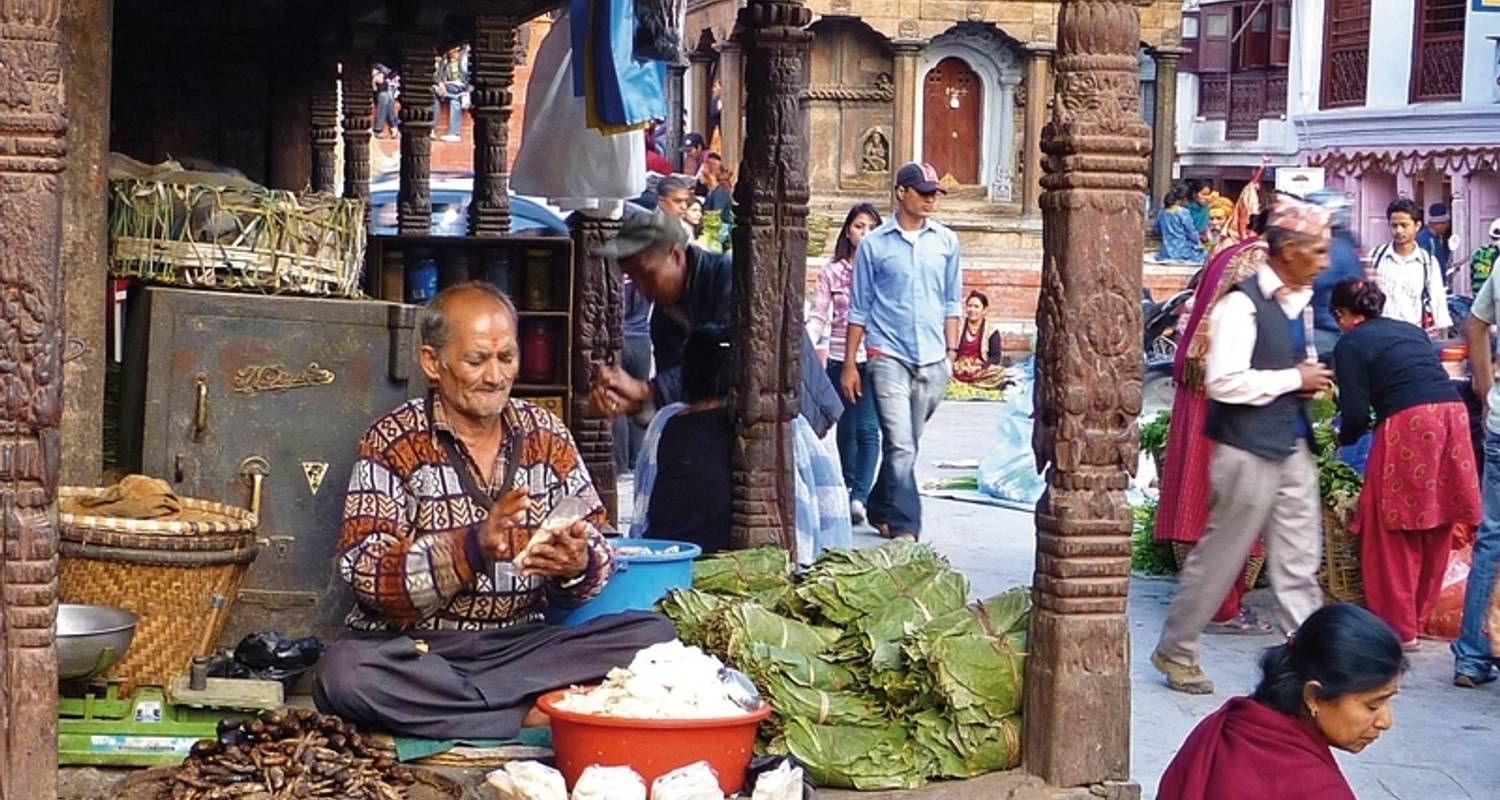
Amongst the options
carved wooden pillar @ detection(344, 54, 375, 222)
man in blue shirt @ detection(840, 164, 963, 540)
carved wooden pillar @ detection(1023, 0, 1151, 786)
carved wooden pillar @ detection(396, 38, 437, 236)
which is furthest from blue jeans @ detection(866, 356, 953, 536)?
carved wooden pillar @ detection(344, 54, 375, 222)

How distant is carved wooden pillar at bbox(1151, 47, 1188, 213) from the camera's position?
32094mm

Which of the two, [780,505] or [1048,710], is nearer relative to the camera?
[1048,710]

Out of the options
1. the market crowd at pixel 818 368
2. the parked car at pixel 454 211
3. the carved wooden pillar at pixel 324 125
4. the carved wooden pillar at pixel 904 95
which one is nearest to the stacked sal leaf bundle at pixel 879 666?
the market crowd at pixel 818 368

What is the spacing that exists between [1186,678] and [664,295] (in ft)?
7.58

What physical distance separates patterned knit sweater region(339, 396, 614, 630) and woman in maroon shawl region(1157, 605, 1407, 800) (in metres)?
1.77

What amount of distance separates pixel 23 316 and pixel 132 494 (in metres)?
1.24

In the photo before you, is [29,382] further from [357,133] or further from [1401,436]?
[357,133]

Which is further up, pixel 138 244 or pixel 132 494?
pixel 138 244

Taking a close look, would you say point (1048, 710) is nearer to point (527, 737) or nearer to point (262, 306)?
point (527, 737)

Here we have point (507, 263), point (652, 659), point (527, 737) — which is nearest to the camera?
point (652, 659)

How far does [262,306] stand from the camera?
615cm

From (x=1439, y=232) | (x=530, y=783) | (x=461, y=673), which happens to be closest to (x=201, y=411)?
(x=461, y=673)

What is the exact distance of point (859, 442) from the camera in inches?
461

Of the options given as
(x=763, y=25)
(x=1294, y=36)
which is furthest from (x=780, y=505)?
(x=1294, y=36)
